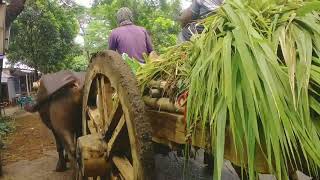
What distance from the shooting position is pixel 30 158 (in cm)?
735

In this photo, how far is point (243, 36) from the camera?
5.23ft

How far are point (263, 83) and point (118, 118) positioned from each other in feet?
4.58

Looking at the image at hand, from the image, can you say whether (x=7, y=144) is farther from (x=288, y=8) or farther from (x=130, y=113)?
(x=288, y=8)

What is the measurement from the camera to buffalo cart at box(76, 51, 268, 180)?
2.09m

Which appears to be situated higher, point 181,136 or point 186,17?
point 186,17

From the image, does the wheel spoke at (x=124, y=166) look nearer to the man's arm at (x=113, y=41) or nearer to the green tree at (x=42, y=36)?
the man's arm at (x=113, y=41)

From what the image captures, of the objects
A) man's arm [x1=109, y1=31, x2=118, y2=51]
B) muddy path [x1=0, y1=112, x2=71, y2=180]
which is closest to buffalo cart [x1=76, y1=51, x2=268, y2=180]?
man's arm [x1=109, y1=31, x2=118, y2=51]

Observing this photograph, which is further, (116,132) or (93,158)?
(93,158)

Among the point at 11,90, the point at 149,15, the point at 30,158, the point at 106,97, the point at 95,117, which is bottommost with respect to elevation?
the point at 11,90

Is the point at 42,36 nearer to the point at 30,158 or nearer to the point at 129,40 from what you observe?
the point at 30,158

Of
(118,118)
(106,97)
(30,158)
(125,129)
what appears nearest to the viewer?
(125,129)

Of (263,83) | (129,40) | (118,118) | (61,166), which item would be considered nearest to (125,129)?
(118,118)

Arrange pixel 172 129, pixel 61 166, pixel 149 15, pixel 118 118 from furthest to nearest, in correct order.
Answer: pixel 149 15
pixel 61 166
pixel 118 118
pixel 172 129

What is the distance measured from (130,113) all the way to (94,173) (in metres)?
0.78
